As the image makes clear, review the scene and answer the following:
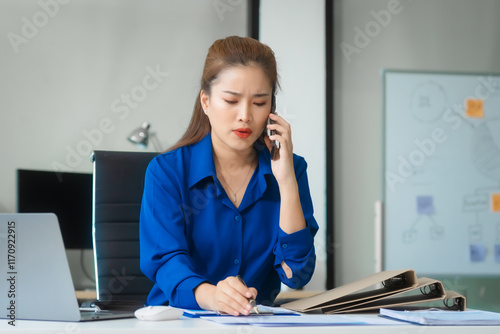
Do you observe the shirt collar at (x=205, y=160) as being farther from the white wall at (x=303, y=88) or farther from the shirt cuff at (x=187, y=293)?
the white wall at (x=303, y=88)

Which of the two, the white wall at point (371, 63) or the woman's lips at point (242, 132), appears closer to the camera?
the woman's lips at point (242, 132)

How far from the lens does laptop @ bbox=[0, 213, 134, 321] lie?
883mm

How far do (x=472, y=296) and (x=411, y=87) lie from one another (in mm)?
A: 1283

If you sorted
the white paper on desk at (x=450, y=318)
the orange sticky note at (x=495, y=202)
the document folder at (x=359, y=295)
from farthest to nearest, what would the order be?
the orange sticky note at (x=495, y=202), the document folder at (x=359, y=295), the white paper on desk at (x=450, y=318)

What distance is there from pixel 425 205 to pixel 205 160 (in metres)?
2.33

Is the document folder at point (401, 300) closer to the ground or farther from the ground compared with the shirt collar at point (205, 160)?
closer to the ground

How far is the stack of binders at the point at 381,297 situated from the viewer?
115cm

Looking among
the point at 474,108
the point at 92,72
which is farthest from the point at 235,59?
the point at 474,108

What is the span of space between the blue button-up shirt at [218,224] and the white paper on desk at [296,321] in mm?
439

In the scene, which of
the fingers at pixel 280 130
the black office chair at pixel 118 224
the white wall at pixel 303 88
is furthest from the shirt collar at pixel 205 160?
the white wall at pixel 303 88

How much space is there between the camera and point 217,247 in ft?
4.99

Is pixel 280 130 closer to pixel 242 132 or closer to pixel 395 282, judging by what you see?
pixel 242 132

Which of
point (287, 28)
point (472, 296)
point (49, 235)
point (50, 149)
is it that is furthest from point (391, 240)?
point (49, 235)

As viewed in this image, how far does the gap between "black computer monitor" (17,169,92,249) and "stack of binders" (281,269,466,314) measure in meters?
2.05
